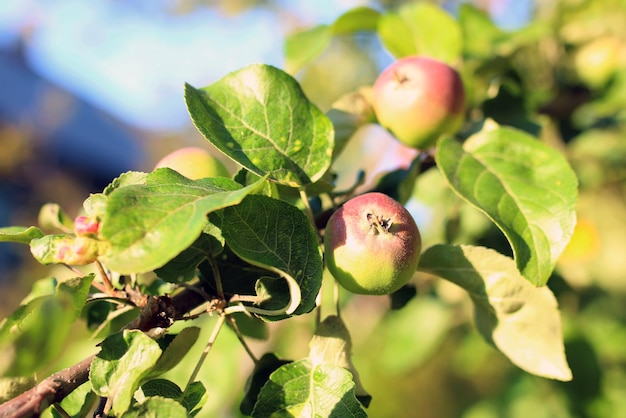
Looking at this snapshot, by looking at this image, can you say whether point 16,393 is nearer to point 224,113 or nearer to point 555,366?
point 224,113

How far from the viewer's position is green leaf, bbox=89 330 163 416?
1.48ft

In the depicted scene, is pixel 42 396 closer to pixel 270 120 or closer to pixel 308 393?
pixel 308 393

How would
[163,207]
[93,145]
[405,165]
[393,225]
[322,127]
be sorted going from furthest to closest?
[93,145] → [405,165] → [322,127] → [393,225] → [163,207]

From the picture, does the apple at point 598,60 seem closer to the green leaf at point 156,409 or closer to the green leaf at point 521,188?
the green leaf at point 521,188

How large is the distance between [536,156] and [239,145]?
37cm

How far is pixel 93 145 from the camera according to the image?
9.19m

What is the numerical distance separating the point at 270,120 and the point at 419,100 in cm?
21

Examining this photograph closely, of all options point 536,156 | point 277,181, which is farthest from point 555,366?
point 277,181

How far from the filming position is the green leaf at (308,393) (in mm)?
507

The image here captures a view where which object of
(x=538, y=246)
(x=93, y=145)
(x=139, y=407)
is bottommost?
(x=93, y=145)

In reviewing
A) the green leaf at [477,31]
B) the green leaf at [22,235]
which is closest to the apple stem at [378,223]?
the green leaf at [22,235]

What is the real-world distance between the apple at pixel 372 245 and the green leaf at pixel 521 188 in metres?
0.09

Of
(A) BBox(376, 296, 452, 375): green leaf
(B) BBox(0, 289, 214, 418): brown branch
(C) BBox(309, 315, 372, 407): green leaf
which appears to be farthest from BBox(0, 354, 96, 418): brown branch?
(A) BBox(376, 296, 452, 375): green leaf

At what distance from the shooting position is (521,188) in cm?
64
